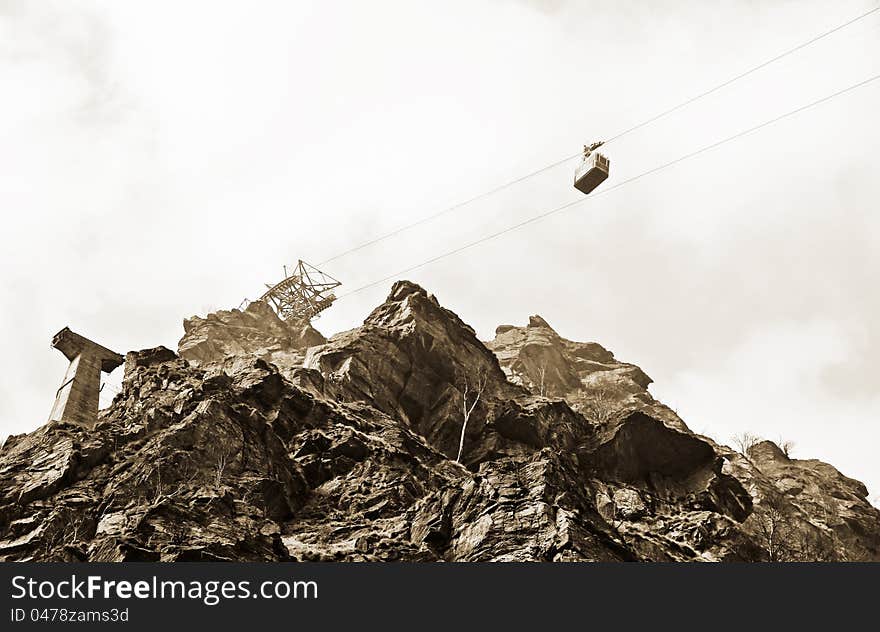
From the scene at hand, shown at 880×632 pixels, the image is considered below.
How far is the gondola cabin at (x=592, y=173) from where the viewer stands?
2944 cm

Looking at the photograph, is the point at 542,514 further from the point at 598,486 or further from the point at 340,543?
the point at 598,486

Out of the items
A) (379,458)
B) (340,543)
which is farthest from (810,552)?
(340,543)

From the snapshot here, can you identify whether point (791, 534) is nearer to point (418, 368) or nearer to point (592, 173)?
point (418, 368)

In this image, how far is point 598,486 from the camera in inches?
1284

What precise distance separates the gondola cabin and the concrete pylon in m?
19.9

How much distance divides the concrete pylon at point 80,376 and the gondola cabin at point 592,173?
19.9 m

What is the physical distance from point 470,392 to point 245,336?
22.4m

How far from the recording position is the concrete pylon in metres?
31.0

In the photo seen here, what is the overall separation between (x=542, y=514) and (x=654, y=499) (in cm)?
1366

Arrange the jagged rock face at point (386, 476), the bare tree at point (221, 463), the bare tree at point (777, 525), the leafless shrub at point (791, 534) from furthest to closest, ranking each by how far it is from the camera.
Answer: the leafless shrub at point (791, 534)
the bare tree at point (777, 525)
the bare tree at point (221, 463)
the jagged rock face at point (386, 476)

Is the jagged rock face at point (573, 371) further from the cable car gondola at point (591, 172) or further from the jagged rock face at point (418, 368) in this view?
the cable car gondola at point (591, 172)

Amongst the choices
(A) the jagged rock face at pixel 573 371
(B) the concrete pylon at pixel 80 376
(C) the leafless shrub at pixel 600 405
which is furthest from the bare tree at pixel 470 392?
(B) the concrete pylon at pixel 80 376

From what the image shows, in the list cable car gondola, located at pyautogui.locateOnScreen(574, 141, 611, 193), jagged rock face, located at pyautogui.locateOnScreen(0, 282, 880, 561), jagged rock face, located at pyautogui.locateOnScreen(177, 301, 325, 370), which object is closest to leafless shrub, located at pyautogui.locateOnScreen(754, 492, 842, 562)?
jagged rock face, located at pyautogui.locateOnScreen(0, 282, 880, 561)

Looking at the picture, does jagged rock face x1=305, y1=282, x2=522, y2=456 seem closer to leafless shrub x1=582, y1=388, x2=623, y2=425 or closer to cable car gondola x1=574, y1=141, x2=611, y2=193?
leafless shrub x1=582, y1=388, x2=623, y2=425
